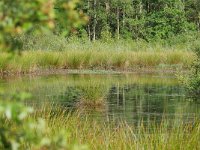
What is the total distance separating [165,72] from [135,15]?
973 inches

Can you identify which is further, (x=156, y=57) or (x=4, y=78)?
(x=156, y=57)

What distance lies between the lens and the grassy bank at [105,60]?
31406 mm

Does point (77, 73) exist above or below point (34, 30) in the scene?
below

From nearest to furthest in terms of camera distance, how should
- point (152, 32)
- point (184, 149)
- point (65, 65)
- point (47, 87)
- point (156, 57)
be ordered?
1. point (184, 149)
2. point (47, 87)
3. point (65, 65)
4. point (156, 57)
5. point (152, 32)

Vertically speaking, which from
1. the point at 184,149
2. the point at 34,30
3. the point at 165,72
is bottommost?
the point at 165,72

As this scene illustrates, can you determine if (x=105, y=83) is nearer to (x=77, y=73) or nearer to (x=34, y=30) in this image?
(x=77, y=73)

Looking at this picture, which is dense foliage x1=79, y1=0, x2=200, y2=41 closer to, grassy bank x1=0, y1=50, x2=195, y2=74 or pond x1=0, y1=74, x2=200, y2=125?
grassy bank x1=0, y1=50, x2=195, y2=74

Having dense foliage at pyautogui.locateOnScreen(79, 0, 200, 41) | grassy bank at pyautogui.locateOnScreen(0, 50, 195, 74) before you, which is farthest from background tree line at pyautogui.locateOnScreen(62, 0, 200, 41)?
grassy bank at pyautogui.locateOnScreen(0, 50, 195, 74)

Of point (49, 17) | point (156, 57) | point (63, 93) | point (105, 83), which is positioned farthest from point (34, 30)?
point (156, 57)

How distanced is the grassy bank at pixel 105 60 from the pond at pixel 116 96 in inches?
111

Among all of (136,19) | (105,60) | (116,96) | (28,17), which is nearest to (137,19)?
(136,19)

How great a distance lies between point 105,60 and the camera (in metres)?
34.5

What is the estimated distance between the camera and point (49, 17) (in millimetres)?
1884

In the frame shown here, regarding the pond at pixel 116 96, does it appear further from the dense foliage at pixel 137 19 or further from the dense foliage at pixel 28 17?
the dense foliage at pixel 137 19
